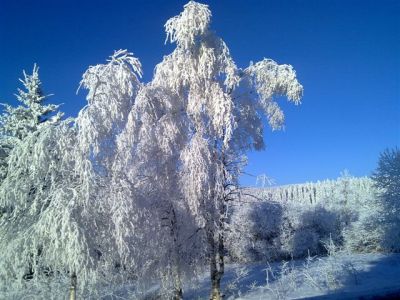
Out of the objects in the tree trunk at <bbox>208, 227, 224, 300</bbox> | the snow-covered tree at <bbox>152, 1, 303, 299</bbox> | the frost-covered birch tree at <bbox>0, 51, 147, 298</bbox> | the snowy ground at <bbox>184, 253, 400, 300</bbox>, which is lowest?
the snowy ground at <bbox>184, 253, 400, 300</bbox>

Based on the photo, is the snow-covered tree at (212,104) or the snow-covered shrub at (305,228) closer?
the snow-covered tree at (212,104)

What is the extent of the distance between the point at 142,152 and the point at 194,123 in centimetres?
211

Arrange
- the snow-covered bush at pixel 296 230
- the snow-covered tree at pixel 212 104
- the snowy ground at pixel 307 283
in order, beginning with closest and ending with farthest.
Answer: the snow-covered tree at pixel 212 104 → the snowy ground at pixel 307 283 → the snow-covered bush at pixel 296 230

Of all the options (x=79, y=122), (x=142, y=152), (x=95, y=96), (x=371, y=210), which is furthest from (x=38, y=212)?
(x=371, y=210)

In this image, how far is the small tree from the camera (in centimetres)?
2491

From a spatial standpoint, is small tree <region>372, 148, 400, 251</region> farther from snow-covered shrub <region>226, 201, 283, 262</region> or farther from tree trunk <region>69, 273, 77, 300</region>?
tree trunk <region>69, 273, 77, 300</region>

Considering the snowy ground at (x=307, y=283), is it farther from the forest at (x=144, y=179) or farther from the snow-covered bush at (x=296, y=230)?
the snow-covered bush at (x=296, y=230)

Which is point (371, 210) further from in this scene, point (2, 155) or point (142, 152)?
point (2, 155)

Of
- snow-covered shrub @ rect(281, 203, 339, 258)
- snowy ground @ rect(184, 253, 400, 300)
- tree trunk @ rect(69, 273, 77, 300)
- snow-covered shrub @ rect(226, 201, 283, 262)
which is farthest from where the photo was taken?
snow-covered shrub @ rect(281, 203, 339, 258)

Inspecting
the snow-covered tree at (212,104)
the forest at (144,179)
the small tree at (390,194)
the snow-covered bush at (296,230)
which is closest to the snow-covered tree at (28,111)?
the forest at (144,179)

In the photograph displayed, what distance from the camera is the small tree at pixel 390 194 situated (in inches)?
981

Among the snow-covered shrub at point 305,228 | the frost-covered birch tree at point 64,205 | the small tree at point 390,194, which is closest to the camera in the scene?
the frost-covered birch tree at point 64,205

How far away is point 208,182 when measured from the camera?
39.3 ft

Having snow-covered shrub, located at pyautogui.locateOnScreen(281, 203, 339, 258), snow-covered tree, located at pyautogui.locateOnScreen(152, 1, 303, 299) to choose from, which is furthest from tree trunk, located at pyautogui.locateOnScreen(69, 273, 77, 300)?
snow-covered shrub, located at pyautogui.locateOnScreen(281, 203, 339, 258)
